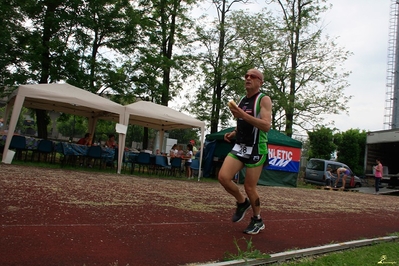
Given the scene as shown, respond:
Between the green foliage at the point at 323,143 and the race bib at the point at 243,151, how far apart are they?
22.7 meters

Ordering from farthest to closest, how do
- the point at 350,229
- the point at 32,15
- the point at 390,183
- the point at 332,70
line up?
1. the point at 332,70
2. the point at 390,183
3. the point at 32,15
4. the point at 350,229

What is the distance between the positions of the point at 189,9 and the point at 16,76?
12.2 m

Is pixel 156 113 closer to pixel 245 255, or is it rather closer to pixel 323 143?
pixel 245 255

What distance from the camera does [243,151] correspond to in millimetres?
4027

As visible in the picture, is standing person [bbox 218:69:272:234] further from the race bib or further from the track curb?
the track curb

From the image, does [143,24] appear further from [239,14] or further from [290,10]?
[290,10]

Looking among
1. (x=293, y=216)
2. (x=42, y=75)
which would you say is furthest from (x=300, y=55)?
(x=293, y=216)

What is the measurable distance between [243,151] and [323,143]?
23.1 m

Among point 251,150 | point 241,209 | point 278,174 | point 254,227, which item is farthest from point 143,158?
point 251,150

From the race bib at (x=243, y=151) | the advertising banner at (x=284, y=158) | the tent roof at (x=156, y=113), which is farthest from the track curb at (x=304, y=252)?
the advertising banner at (x=284, y=158)

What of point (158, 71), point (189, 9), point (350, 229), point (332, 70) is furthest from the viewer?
point (332, 70)

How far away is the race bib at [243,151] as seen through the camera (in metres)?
4.00

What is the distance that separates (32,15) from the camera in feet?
54.4

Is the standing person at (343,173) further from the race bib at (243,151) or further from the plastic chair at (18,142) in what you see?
the race bib at (243,151)
